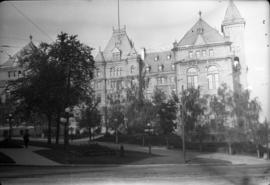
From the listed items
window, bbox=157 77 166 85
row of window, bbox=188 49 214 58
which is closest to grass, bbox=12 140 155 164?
window, bbox=157 77 166 85

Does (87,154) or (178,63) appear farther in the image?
(178,63)

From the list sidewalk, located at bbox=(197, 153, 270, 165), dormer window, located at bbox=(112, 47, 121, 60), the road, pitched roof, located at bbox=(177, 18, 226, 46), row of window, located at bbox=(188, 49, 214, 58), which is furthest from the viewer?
dormer window, located at bbox=(112, 47, 121, 60)

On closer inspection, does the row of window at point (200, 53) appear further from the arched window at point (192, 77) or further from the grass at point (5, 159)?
the grass at point (5, 159)

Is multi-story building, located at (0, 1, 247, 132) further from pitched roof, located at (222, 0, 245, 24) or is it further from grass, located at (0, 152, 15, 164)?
grass, located at (0, 152, 15, 164)

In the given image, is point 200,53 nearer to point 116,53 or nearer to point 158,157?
point 116,53

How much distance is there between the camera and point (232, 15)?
175 inches

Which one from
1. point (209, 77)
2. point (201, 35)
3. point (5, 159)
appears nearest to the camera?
point (5, 159)

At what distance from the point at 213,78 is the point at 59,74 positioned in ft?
8.50

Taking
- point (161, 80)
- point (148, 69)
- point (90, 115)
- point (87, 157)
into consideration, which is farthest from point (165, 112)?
point (87, 157)

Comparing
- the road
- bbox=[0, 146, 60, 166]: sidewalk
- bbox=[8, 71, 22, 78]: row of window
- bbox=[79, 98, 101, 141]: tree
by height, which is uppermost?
bbox=[8, 71, 22, 78]: row of window

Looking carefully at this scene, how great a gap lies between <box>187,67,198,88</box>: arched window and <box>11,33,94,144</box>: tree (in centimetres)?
166

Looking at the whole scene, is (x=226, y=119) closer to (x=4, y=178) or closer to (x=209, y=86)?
(x=209, y=86)

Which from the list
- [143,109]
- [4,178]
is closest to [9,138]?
[4,178]

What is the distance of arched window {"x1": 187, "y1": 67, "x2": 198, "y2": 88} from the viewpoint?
4.85 m
